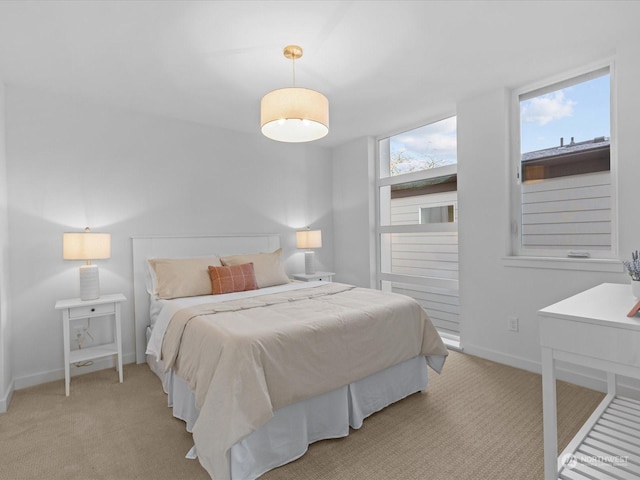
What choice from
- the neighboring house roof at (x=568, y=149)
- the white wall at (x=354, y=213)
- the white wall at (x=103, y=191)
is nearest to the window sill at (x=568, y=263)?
the neighboring house roof at (x=568, y=149)

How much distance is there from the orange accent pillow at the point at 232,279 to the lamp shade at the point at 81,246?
3.06ft

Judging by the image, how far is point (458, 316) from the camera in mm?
3609

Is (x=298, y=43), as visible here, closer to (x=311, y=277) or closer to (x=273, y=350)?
(x=273, y=350)

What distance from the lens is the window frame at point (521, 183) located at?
254 centimetres

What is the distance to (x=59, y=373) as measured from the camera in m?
3.00

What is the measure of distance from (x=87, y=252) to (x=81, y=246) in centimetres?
7

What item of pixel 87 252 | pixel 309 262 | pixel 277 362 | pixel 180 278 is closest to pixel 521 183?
pixel 309 262

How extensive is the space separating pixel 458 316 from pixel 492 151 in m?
1.70

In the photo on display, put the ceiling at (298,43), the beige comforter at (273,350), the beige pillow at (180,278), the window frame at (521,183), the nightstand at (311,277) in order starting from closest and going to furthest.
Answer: the beige comforter at (273,350), the ceiling at (298,43), the window frame at (521,183), the beige pillow at (180,278), the nightstand at (311,277)

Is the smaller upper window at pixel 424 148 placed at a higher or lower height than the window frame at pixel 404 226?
higher

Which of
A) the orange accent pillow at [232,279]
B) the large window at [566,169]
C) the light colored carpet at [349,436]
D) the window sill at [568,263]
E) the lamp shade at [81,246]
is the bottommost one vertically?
the light colored carpet at [349,436]

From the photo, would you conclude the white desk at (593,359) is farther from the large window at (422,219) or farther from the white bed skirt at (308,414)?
the large window at (422,219)

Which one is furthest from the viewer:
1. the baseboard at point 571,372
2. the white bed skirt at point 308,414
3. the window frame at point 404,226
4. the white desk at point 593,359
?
the window frame at point 404,226

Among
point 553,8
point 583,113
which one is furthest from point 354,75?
point 583,113
